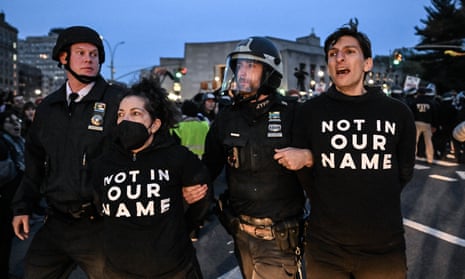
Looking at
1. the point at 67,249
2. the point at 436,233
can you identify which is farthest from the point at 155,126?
the point at 436,233

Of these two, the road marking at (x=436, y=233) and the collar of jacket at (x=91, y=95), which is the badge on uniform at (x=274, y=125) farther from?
the road marking at (x=436, y=233)

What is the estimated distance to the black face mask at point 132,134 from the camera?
234cm

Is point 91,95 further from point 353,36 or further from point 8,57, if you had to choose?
point 8,57

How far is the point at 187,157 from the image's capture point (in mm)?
2520

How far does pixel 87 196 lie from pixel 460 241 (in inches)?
176

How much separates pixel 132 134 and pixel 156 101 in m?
0.32

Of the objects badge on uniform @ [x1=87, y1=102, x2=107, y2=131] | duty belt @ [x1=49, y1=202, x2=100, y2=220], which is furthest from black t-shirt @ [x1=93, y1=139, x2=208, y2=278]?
badge on uniform @ [x1=87, y1=102, x2=107, y2=131]

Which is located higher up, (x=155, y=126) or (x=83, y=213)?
(x=155, y=126)

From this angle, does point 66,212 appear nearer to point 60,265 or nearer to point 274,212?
point 60,265

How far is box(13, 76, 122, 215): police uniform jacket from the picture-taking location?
2.80 metres

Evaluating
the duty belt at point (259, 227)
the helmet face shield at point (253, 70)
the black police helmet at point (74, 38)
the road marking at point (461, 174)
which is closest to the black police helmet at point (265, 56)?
the helmet face shield at point (253, 70)

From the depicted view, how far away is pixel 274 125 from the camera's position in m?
2.75

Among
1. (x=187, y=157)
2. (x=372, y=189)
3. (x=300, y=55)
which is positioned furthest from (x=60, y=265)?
(x=300, y=55)

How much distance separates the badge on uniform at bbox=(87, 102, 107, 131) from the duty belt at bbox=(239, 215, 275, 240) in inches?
A: 47.7
